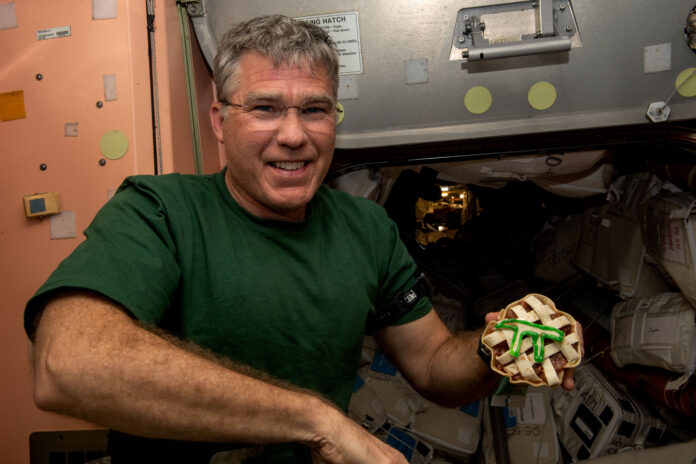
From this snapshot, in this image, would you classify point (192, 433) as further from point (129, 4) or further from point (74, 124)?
point (129, 4)

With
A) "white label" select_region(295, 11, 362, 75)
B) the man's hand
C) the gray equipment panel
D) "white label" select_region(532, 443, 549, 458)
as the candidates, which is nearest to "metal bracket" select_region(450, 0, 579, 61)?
the gray equipment panel

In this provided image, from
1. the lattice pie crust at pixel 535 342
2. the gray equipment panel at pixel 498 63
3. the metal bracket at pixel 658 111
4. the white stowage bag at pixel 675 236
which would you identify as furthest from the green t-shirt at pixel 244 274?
the white stowage bag at pixel 675 236

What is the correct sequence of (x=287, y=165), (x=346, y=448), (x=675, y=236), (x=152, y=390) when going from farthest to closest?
(x=675, y=236) → (x=287, y=165) → (x=346, y=448) → (x=152, y=390)

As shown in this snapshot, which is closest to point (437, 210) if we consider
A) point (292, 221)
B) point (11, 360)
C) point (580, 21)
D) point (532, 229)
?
point (532, 229)

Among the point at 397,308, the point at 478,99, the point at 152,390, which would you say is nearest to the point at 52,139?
the point at 152,390

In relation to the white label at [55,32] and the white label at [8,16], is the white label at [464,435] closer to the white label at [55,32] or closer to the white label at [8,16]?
the white label at [55,32]

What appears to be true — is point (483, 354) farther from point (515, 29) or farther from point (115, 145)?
point (115, 145)
